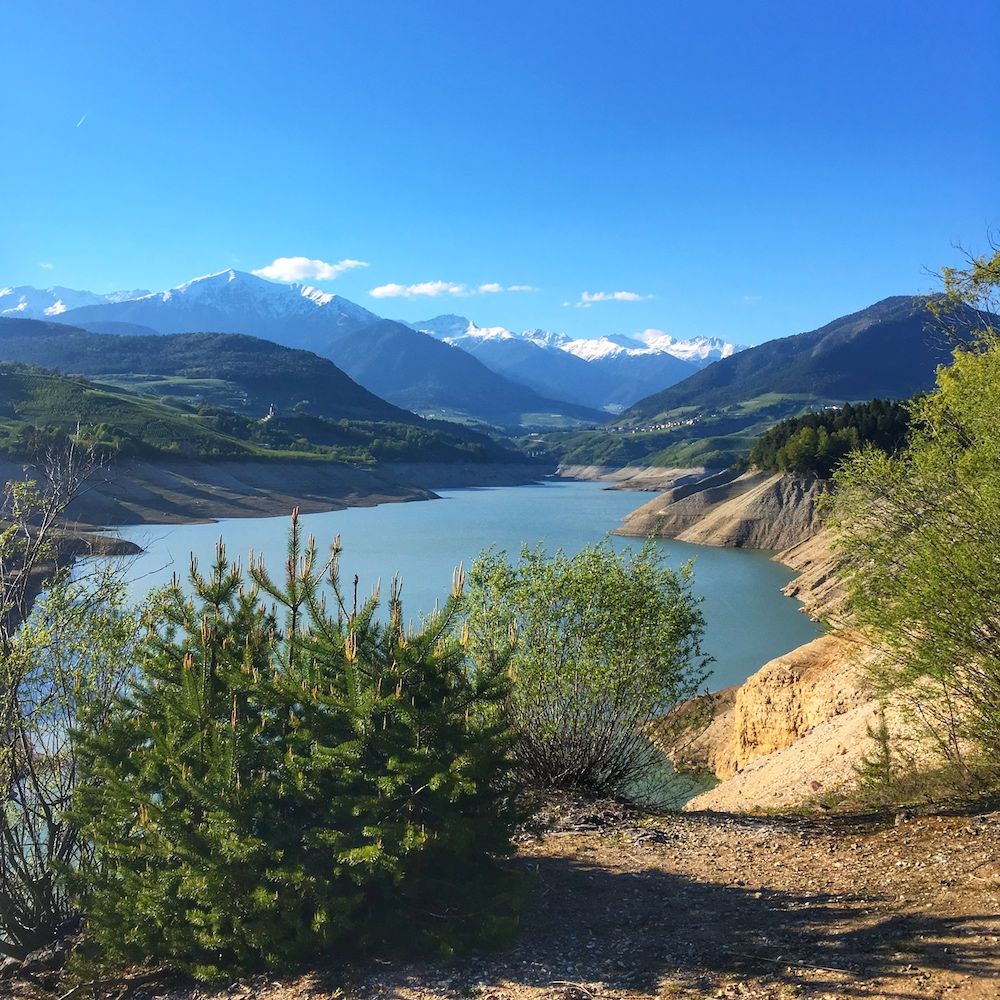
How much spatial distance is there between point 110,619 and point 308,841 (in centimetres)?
554

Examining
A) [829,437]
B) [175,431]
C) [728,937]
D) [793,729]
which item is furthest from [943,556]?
[175,431]

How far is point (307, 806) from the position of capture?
8.05 metres

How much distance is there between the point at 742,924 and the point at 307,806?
14.6ft

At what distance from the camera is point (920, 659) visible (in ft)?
33.3

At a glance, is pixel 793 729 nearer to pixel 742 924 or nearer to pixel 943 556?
pixel 943 556

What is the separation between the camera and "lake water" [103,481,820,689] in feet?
142

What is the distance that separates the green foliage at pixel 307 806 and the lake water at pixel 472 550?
28.5ft

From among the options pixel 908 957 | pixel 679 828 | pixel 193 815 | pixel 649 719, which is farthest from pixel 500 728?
pixel 649 719

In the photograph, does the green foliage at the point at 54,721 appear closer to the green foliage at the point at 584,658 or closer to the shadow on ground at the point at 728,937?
the shadow on ground at the point at 728,937

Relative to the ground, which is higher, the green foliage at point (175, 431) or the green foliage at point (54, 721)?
the green foliage at point (175, 431)

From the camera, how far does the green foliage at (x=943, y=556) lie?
385 inches

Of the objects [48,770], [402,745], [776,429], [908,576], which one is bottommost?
[48,770]

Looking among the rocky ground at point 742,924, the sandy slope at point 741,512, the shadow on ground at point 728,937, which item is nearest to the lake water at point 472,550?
the sandy slope at point 741,512

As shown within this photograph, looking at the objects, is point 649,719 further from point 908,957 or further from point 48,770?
point 48,770
